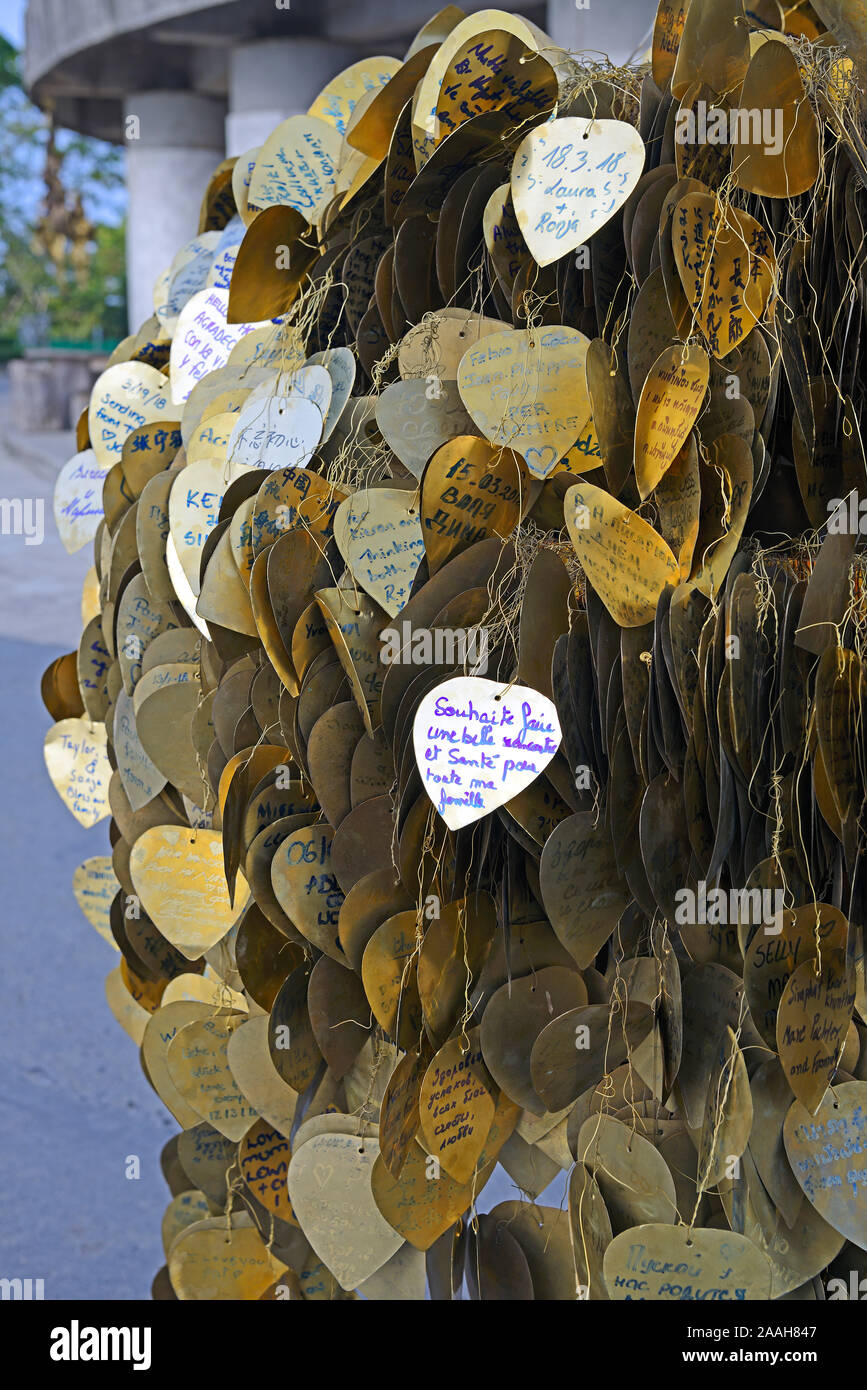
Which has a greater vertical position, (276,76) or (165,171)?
(165,171)

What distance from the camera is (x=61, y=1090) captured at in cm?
189

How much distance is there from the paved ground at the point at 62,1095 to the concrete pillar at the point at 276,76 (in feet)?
10.6

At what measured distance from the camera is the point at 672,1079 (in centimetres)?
57

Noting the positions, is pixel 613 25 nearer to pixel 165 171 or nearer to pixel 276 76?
pixel 276 76

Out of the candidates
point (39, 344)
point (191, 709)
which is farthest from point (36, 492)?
point (191, 709)

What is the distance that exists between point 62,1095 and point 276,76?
4.58m

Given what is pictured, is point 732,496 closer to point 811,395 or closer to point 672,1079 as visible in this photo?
point 811,395

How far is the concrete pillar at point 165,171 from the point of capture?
6.50 meters

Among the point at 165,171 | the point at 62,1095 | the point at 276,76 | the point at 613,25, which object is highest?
the point at 165,171

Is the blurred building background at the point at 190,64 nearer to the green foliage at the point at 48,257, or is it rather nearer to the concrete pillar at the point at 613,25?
the concrete pillar at the point at 613,25

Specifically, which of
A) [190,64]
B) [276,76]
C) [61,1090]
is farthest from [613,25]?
[190,64]

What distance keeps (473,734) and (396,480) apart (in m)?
0.18

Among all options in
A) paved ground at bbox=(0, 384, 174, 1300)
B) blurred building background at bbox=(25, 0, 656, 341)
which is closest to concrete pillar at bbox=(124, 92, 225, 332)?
blurred building background at bbox=(25, 0, 656, 341)

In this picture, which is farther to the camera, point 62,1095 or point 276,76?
point 276,76
